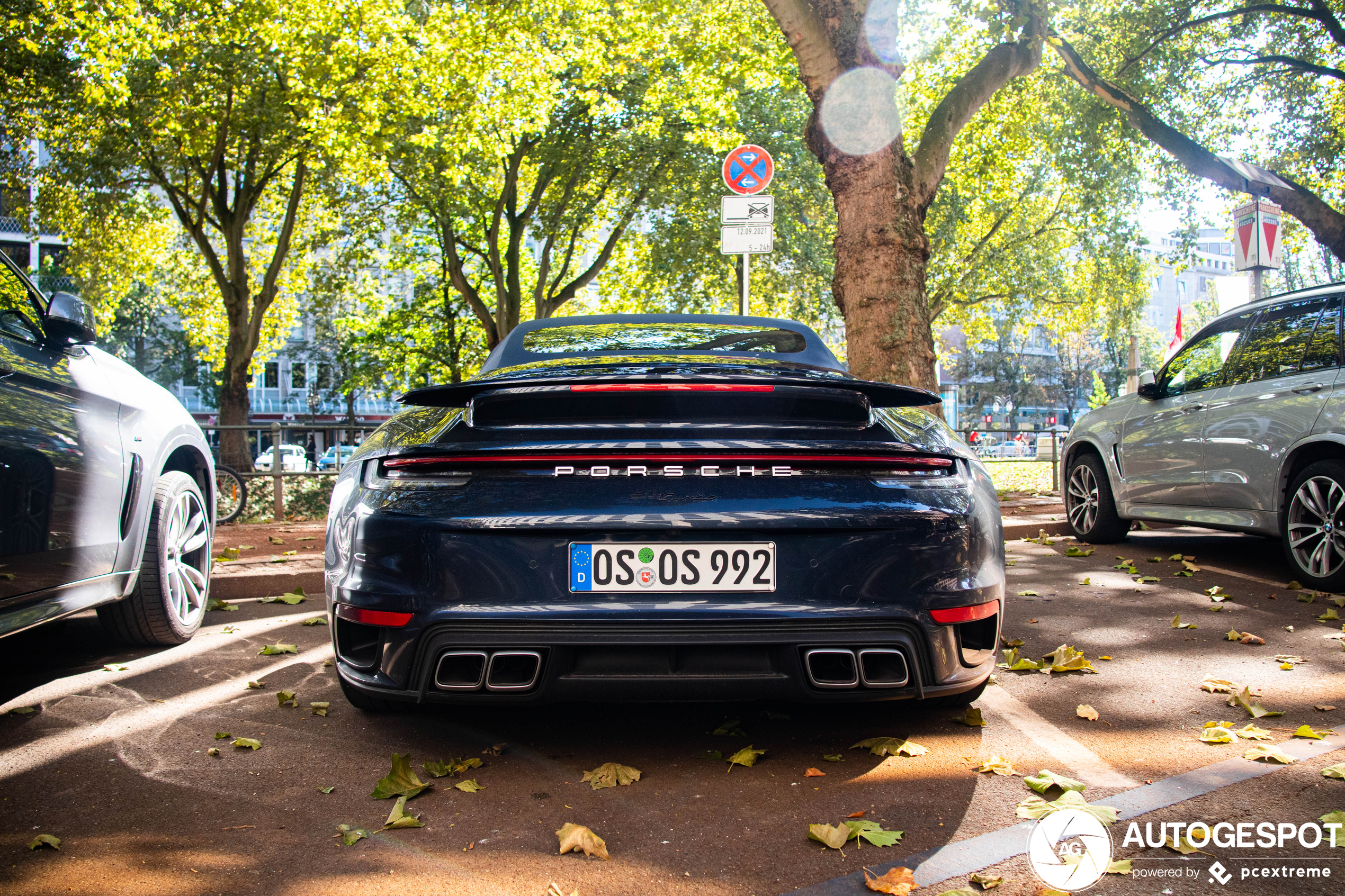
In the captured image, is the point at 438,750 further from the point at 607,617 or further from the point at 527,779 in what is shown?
the point at 607,617

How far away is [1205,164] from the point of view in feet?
42.7

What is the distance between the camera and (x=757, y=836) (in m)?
2.37

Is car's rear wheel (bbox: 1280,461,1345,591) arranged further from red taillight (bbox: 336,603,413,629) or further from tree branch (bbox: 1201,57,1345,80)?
tree branch (bbox: 1201,57,1345,80)

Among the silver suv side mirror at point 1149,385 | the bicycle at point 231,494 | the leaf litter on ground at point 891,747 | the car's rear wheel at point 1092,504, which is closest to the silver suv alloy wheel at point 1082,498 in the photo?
the car's rear wheel at point 1092,504

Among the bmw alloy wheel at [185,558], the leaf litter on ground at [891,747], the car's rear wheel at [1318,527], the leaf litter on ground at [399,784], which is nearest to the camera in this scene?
the leaf litter on ground at [399,784]

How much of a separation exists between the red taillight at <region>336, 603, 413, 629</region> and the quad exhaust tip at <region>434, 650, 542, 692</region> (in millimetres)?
153

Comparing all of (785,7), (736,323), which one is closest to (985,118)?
(785,7)

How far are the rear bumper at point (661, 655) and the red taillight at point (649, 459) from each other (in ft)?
1.42

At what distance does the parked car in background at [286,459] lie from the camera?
1204cm

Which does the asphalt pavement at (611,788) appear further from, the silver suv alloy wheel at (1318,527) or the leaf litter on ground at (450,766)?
the silver suv alloy wheel at (1318,527)

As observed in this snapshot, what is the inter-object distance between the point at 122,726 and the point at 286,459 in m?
9.85

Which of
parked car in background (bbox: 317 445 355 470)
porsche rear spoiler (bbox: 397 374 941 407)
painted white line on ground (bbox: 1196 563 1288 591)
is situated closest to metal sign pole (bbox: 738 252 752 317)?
painted white line on ground (bbox: 1196 563 1288 591)

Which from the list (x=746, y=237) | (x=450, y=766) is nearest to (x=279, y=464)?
(x=746, y=237)

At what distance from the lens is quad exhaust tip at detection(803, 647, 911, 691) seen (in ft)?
8.44
